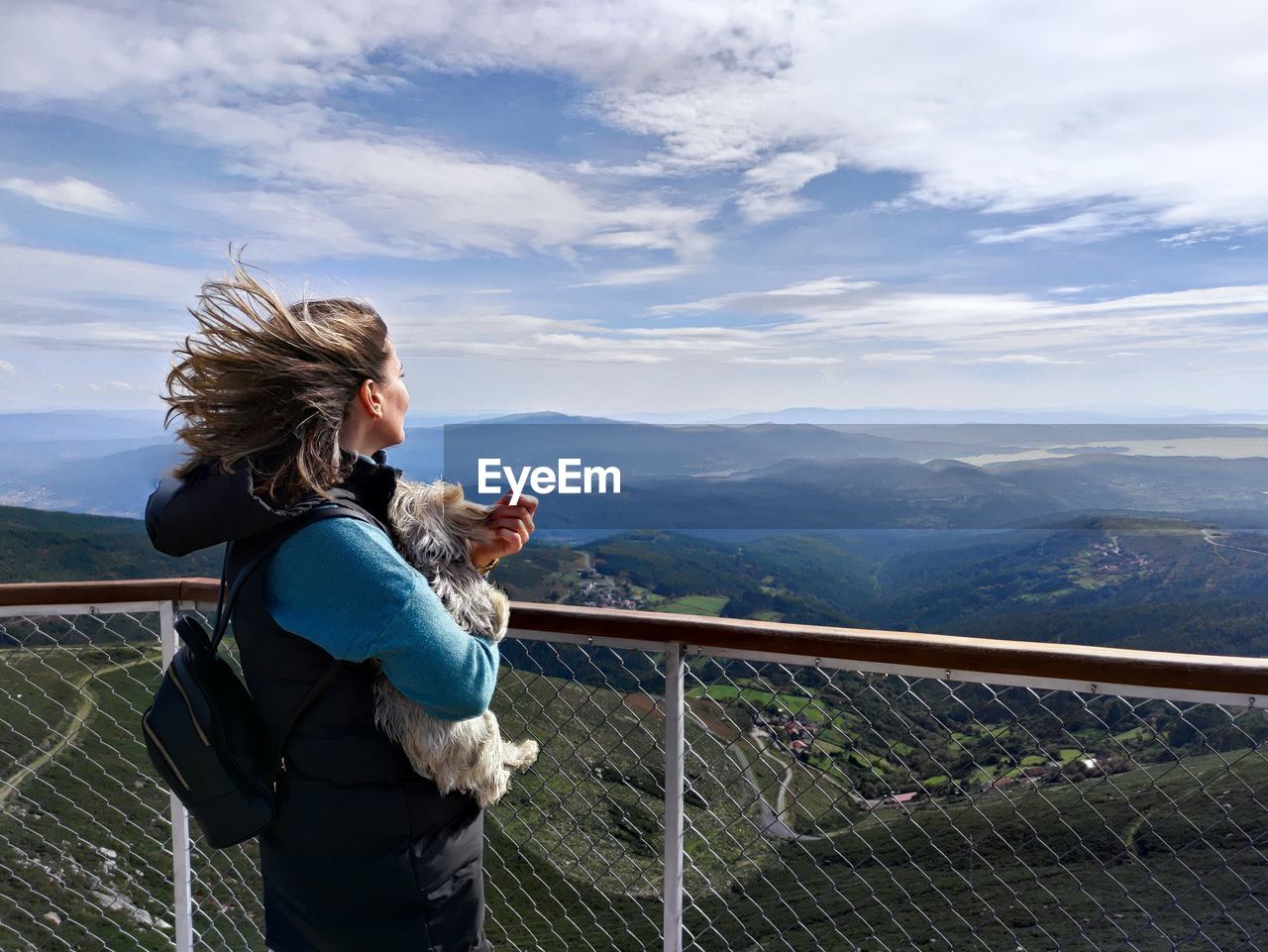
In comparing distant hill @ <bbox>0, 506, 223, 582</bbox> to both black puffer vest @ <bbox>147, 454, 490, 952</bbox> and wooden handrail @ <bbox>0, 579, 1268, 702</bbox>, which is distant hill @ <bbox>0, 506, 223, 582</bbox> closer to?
wooden handrail @ <bbox>0, 579, 1268, 702</bbox>

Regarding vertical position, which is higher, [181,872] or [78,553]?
[181,872]

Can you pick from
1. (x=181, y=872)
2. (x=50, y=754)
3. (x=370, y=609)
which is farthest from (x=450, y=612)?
(x=50, y=754)

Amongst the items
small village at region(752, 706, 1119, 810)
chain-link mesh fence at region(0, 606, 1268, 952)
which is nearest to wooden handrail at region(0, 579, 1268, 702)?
chain-link mesh fence at region(0, 606, 1268, 952)

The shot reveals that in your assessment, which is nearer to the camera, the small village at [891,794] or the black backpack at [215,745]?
the black backpack at [215,745]

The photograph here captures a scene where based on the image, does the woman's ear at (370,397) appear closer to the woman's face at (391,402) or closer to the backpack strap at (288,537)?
the woman's face at (391,402)

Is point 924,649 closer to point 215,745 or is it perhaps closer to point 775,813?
point 775,813

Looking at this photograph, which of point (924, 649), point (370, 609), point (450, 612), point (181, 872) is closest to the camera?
point (370, 609)

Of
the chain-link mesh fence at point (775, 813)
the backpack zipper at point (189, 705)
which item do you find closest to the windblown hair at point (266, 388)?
the backpack zipper at point (189, 705)
